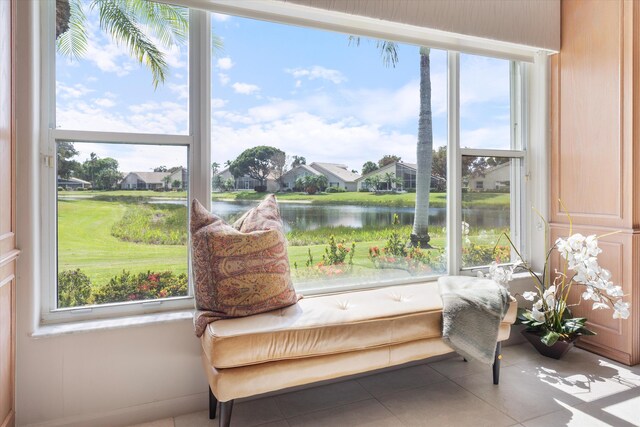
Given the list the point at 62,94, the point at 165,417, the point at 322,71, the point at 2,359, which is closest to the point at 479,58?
the point at 322,71

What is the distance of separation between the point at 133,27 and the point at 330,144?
1.29 meters

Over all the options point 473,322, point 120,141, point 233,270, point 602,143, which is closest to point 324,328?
point 233,270

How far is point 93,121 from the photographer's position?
1896 millimetres

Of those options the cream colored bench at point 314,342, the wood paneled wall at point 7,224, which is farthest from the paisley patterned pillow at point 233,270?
the wood paneled wall at point 7,224

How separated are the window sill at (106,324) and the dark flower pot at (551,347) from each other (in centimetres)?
233

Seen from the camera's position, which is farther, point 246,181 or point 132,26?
point 246,181

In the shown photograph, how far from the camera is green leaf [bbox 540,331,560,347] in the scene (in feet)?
7.98

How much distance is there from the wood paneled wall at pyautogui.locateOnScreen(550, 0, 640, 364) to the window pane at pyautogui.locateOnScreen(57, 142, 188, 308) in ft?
9.19

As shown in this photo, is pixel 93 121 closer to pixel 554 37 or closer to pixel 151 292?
pixel 151 292

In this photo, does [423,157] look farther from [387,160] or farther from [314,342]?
[314,342]

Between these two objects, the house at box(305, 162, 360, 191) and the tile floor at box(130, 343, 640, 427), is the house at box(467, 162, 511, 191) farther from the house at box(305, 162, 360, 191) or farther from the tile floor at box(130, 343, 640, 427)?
the tile floor at box(130, 343, 640, 427)

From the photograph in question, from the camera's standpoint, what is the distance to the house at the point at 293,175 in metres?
2.31

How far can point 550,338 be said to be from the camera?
96.2 inches

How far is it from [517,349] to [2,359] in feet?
10.2
